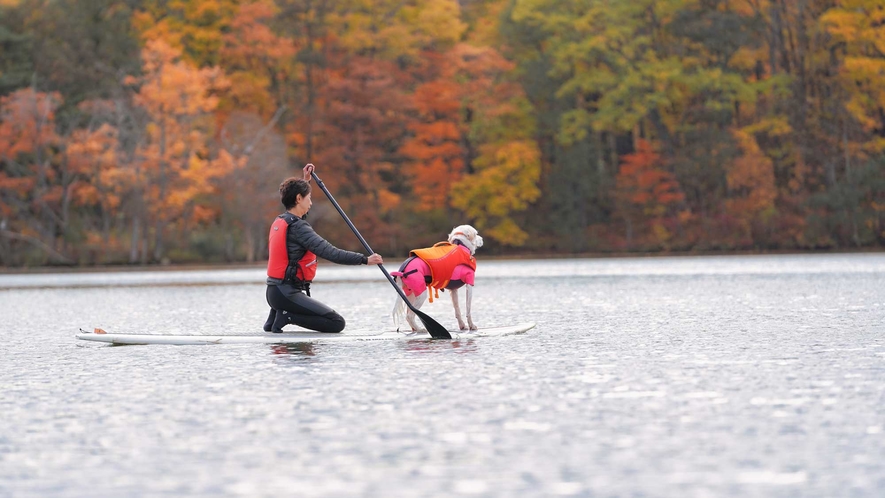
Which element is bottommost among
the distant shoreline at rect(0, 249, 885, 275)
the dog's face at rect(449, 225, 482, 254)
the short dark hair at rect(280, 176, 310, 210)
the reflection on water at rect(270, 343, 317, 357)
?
the reflection on water at rect(270, 343, 317, 357)

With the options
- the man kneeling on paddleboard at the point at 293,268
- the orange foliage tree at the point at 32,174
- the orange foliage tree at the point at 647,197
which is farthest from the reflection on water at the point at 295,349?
the orange foliage tree at the point at 647,197

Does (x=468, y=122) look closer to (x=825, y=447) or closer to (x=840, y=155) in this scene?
(x=840, y=155)

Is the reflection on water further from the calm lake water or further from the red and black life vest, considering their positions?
the red and black life vest

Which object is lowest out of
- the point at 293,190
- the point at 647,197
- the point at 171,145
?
the point at 293,190

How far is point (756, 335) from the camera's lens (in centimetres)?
1535

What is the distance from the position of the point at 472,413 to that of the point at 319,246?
6.09 meters

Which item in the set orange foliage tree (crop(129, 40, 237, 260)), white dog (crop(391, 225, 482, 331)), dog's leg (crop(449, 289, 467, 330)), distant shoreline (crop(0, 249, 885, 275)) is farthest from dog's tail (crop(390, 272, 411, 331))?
orange foliage tree (crop(129, 40, 237, 260))

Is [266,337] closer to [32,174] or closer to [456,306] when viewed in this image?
[456,306]

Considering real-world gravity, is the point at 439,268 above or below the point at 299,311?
above

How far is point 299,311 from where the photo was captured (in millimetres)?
15383

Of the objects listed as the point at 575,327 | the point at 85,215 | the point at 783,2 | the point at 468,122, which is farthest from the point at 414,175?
the point at 575,327

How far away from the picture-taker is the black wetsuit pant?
1534 cm

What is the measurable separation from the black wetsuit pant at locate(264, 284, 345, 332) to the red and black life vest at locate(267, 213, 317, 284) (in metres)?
0.12

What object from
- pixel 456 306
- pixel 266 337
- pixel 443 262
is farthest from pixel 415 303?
pixel 266 337
